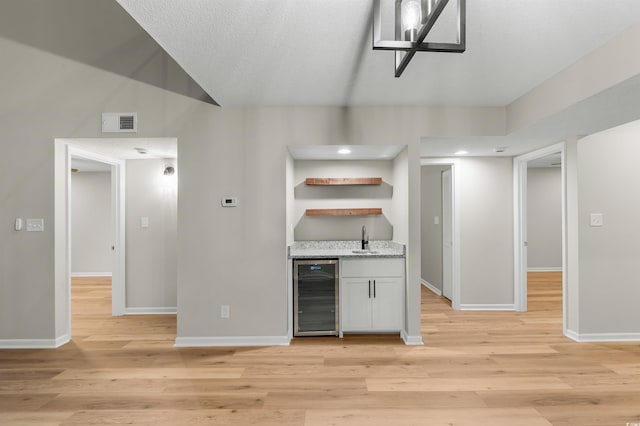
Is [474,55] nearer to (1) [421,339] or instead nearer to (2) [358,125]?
(2) [358,125]

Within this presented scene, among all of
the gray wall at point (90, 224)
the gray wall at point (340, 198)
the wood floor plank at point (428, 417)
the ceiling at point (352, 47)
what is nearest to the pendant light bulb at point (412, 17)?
the ceiling at point (352, 47)

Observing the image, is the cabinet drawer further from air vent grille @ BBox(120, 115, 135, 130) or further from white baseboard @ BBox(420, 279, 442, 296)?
air vent grille @ BBox(120, 115, 135, 130)

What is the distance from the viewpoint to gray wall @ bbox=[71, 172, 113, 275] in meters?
7.66

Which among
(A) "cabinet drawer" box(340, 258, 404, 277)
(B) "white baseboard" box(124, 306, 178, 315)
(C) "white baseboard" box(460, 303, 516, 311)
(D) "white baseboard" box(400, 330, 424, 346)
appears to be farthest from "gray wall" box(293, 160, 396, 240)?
(B) "white baseboard" box(124, 306, 178, 315)

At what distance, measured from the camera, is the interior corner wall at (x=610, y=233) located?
12.3 ft

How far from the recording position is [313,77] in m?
2.89

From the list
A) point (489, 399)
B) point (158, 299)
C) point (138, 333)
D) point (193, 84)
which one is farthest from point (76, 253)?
point (489, 399)

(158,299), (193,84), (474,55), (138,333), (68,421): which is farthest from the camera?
(158,299)

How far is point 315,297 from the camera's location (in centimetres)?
385

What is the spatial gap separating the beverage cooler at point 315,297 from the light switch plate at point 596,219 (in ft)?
9.09

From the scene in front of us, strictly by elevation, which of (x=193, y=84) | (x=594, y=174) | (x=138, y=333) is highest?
(x=193, y=84)

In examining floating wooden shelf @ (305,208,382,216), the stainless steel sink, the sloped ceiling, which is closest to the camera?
the sloped ceiling

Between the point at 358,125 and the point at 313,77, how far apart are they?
38.3 inches

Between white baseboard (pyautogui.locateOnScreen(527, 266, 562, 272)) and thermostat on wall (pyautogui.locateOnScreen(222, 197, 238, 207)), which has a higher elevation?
thermostat on wall (pyautogui.locateOnScreen(222, 197, 238, 207))
